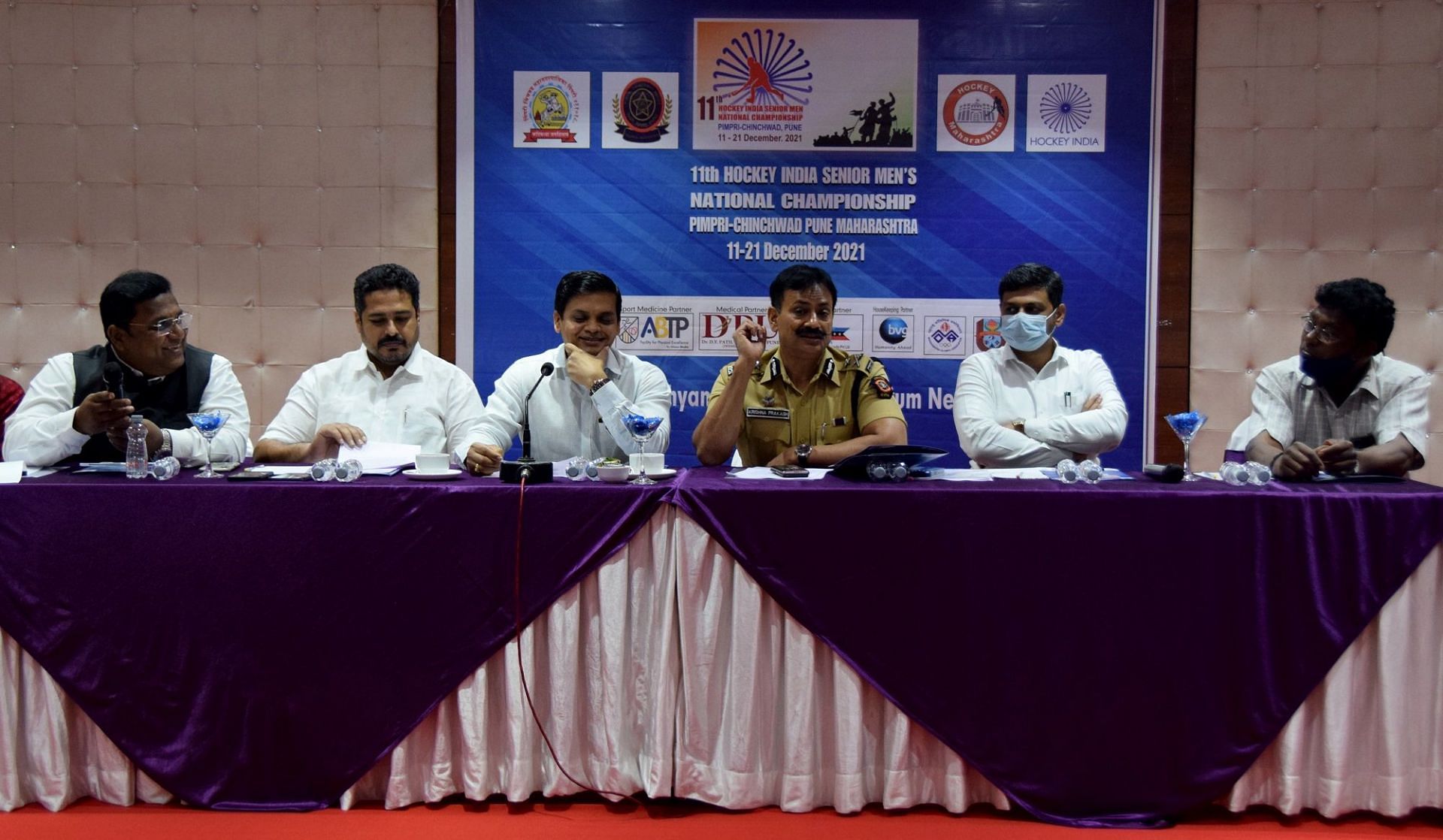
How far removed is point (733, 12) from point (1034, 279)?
1735mm

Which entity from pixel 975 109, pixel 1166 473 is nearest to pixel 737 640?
pixel 1166 473

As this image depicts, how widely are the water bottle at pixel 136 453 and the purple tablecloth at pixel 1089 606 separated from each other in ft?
4.42

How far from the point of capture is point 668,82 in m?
3.97

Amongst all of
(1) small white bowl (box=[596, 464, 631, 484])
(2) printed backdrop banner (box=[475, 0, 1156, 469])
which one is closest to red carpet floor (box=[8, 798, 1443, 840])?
(1) small white bowl (box=[596, 464, 631, 484])

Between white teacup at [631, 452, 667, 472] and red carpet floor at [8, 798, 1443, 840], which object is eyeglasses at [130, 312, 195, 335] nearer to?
red carpet floor at [8, 798, 1443, 840]

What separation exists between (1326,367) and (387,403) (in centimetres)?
288

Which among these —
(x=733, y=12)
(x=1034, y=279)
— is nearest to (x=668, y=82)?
(x=733, y=12)

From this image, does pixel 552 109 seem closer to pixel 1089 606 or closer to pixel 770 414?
pixel 770 414

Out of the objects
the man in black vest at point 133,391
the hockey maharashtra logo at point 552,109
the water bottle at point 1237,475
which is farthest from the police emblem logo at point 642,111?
the water bottle at point 1237,475

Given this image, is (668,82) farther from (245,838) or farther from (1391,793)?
(1391,793)

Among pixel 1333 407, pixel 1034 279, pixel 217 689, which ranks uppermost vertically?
pixel 1034 279

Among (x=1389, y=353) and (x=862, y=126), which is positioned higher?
(x=862, y=126)

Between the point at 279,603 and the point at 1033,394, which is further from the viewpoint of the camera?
the point at 1033,394

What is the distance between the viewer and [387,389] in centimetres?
319
